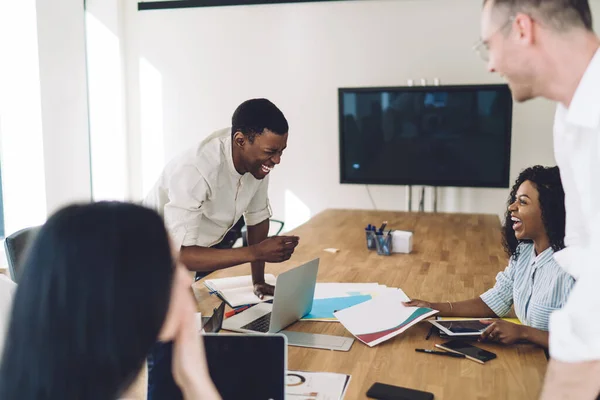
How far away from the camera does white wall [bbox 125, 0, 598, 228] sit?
14.7 feet

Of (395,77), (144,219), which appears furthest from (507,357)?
(395,77)

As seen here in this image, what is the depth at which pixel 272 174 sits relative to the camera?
16.2 feet

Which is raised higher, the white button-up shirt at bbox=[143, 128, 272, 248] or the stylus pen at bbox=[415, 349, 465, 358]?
the white button-up shirt at bbox=[143, 128, 272, 248]

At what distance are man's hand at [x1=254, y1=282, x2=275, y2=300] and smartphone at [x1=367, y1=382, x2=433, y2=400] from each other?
2.57 ft

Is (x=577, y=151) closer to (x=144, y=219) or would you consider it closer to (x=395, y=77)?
(x=144, y=219)

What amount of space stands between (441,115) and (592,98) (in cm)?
329

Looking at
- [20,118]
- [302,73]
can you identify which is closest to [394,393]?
[20,118]

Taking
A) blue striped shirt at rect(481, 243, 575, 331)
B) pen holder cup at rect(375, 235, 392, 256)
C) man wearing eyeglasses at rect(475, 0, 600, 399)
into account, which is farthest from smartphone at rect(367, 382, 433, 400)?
pen holder cup at rect(375, 235, 392, 256)

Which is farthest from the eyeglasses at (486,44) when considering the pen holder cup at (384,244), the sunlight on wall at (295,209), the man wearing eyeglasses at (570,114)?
the sunlight on wall at (295,209)

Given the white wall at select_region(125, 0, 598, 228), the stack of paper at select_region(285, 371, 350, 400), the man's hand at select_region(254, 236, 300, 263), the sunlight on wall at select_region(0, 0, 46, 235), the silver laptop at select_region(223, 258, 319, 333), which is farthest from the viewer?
the white wall at select_region(125, 0, 598, 228)

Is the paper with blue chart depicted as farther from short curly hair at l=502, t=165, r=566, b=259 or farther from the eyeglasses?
the eyeglasses

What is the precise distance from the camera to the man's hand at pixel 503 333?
1.59 meters

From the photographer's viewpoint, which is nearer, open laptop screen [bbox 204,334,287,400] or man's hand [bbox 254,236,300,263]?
open laptop screen [bbox 204,334,287,400]

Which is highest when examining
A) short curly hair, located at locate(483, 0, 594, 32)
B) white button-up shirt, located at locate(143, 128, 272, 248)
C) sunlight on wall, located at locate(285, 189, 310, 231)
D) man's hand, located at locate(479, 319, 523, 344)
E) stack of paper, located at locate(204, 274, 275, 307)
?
short curly hair, located at locate(483, 0, 594, 32)
